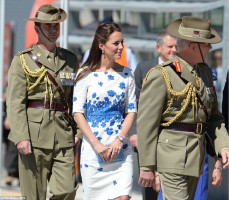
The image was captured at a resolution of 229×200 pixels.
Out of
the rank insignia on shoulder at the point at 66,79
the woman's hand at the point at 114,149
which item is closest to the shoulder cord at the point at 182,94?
the woman's hand at the point at 114,149

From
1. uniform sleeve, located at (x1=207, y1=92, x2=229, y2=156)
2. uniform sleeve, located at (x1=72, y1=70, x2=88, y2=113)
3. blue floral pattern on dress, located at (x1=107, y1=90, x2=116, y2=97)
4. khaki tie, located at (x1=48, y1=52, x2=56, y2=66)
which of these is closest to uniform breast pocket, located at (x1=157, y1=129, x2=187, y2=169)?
uniform sleeve, located at (x1=207, y1=92, x2=229, y2=156)

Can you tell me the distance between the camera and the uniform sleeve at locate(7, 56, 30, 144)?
5992 mm

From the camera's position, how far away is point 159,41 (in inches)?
270

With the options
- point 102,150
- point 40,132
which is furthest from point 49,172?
point 102,150

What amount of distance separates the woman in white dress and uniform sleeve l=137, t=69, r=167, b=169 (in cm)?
70

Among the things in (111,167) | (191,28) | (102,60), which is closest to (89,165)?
(111,167)

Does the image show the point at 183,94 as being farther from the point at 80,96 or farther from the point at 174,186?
the point at 80,96

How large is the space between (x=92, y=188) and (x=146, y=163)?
0.92m

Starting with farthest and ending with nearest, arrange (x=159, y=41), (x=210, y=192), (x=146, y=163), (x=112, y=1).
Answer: (x=112, y=1) < (x=210, y=192) < (x=159, y=41) < (x=146, y=163)

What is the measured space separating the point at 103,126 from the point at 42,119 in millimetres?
593

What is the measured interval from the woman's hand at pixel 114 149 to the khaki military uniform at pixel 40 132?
1.74 ft

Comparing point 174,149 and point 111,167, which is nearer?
point 174,149

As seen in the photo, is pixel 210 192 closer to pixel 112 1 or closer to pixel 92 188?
pixel 92 188

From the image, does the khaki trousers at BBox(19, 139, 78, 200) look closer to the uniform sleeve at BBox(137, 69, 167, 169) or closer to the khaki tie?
the khaki tie
